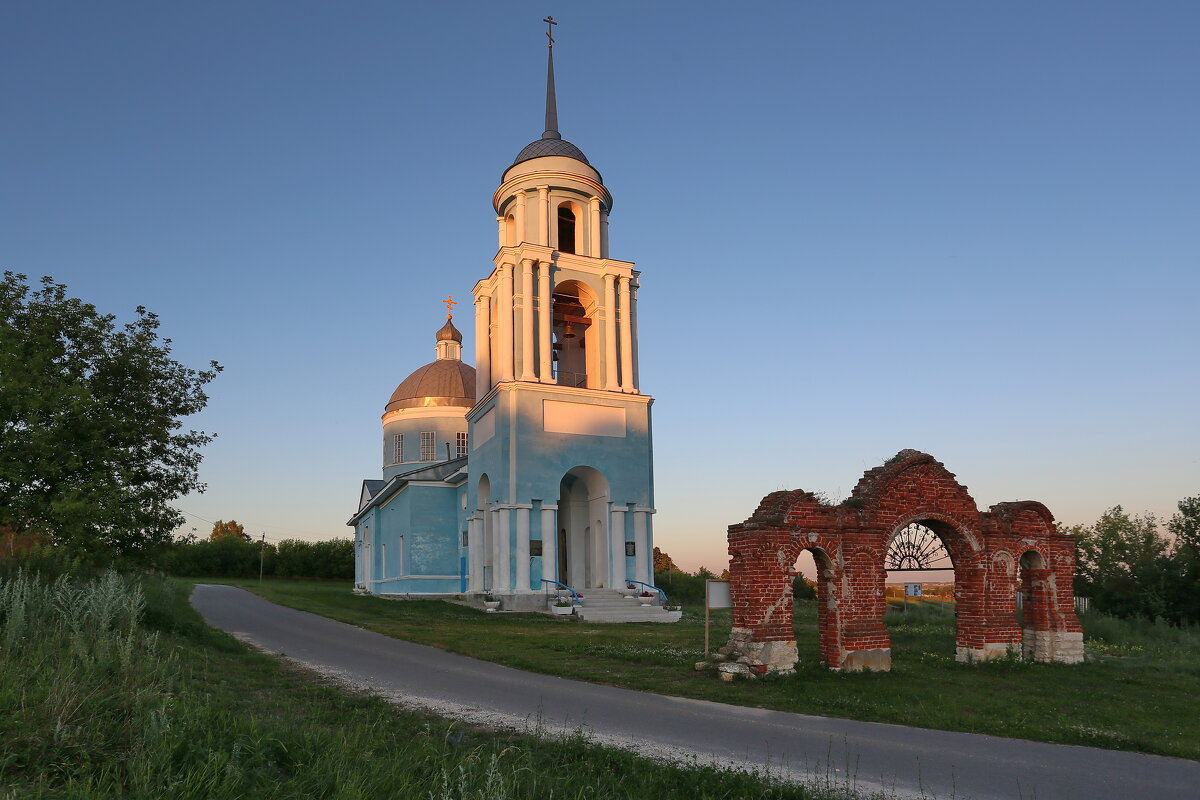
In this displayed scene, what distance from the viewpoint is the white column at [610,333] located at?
31.0 m

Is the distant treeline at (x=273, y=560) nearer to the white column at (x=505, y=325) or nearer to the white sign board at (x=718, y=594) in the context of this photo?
the white column at (x=505, y=325)

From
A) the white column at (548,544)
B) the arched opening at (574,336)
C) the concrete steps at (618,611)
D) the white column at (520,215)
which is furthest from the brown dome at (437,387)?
the concrete steps at (618,611)

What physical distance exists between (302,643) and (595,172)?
22.5 metres

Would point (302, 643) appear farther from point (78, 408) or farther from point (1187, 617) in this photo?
point (1187, 617)

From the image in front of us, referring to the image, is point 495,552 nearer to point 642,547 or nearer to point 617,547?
point 617,547

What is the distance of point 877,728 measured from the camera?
9.03 metres

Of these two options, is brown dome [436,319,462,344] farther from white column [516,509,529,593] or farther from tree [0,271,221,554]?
tree [0,271,221,554]

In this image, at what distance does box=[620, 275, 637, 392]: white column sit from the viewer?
1231 inches

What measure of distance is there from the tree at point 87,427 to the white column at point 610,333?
1459cm

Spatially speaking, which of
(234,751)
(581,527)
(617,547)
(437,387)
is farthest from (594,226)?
(234,751)

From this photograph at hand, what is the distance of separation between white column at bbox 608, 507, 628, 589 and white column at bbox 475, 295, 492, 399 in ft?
25.6

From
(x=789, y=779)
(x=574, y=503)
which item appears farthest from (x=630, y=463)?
(x=789, y=779)

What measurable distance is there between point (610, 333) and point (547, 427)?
4.52 metres

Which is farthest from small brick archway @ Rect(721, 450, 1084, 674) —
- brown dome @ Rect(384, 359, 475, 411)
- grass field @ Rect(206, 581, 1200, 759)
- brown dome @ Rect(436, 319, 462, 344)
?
brown dome @ Rect(436, 319, 462, 344)
